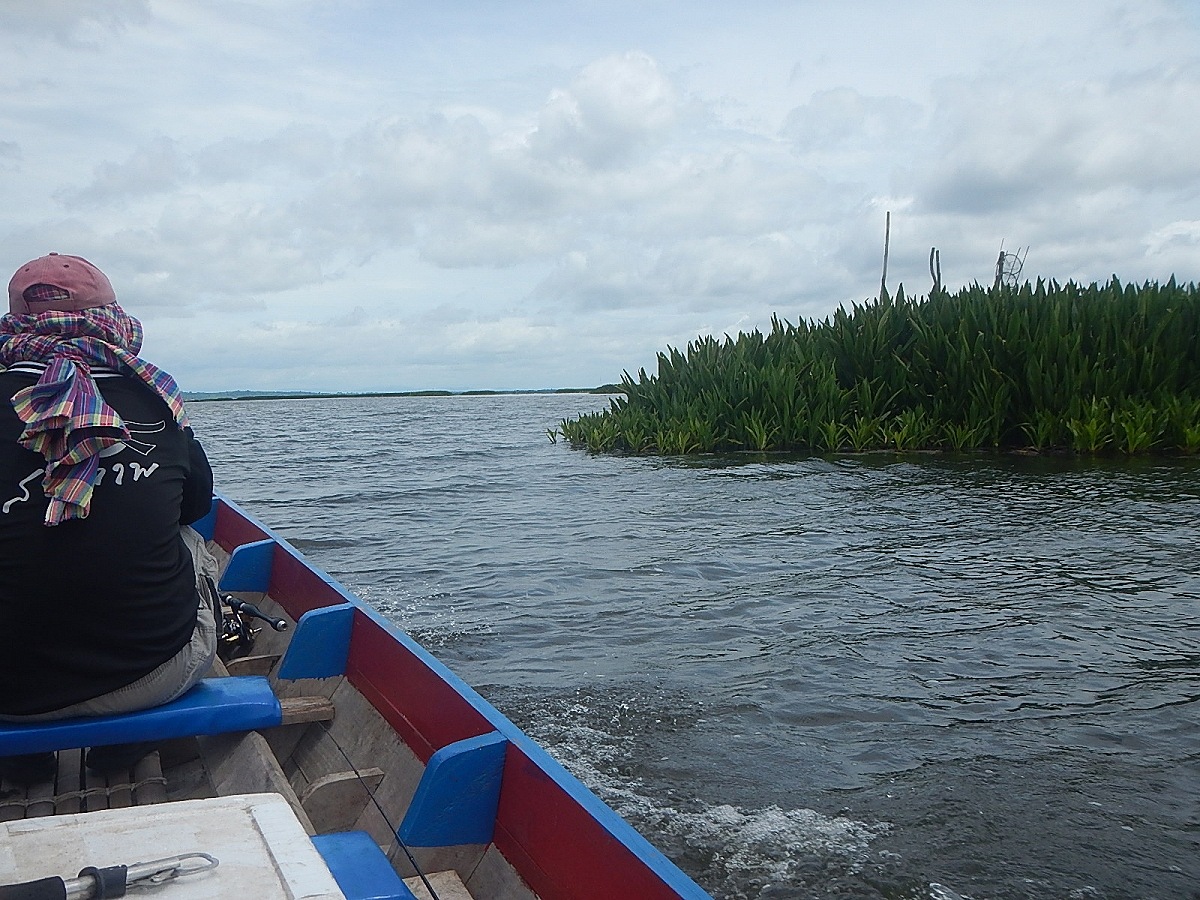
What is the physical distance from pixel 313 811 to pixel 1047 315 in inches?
530

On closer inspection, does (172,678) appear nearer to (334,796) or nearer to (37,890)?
(334,796)

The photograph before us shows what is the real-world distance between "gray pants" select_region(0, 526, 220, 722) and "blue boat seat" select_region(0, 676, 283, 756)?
2 centimetres

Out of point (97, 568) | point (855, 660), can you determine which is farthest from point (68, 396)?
point (855, 660)

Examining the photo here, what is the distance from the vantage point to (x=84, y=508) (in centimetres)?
254

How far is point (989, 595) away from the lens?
22.3 ft

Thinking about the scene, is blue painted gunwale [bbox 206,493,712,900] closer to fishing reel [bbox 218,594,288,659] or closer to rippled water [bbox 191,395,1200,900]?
fishing reel [bbox 218,594,288,659]

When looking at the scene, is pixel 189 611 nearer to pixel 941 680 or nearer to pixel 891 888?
pixel 891 888

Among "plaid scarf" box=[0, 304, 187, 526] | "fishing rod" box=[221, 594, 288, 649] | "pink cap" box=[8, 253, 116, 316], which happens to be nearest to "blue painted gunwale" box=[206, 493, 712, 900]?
"fishing rod" box=[221, 594, 288, 649]

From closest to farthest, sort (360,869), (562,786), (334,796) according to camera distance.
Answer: (360,869), (562,786), (334,796)

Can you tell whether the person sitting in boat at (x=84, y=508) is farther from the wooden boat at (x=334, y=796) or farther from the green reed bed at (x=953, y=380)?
the green reed bed at (x=953, y=380)

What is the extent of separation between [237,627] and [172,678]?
1.47 meters

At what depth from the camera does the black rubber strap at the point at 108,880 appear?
59.0 inches

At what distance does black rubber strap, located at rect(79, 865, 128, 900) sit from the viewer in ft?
4.92

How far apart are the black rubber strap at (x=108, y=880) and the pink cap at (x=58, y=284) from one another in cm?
166
